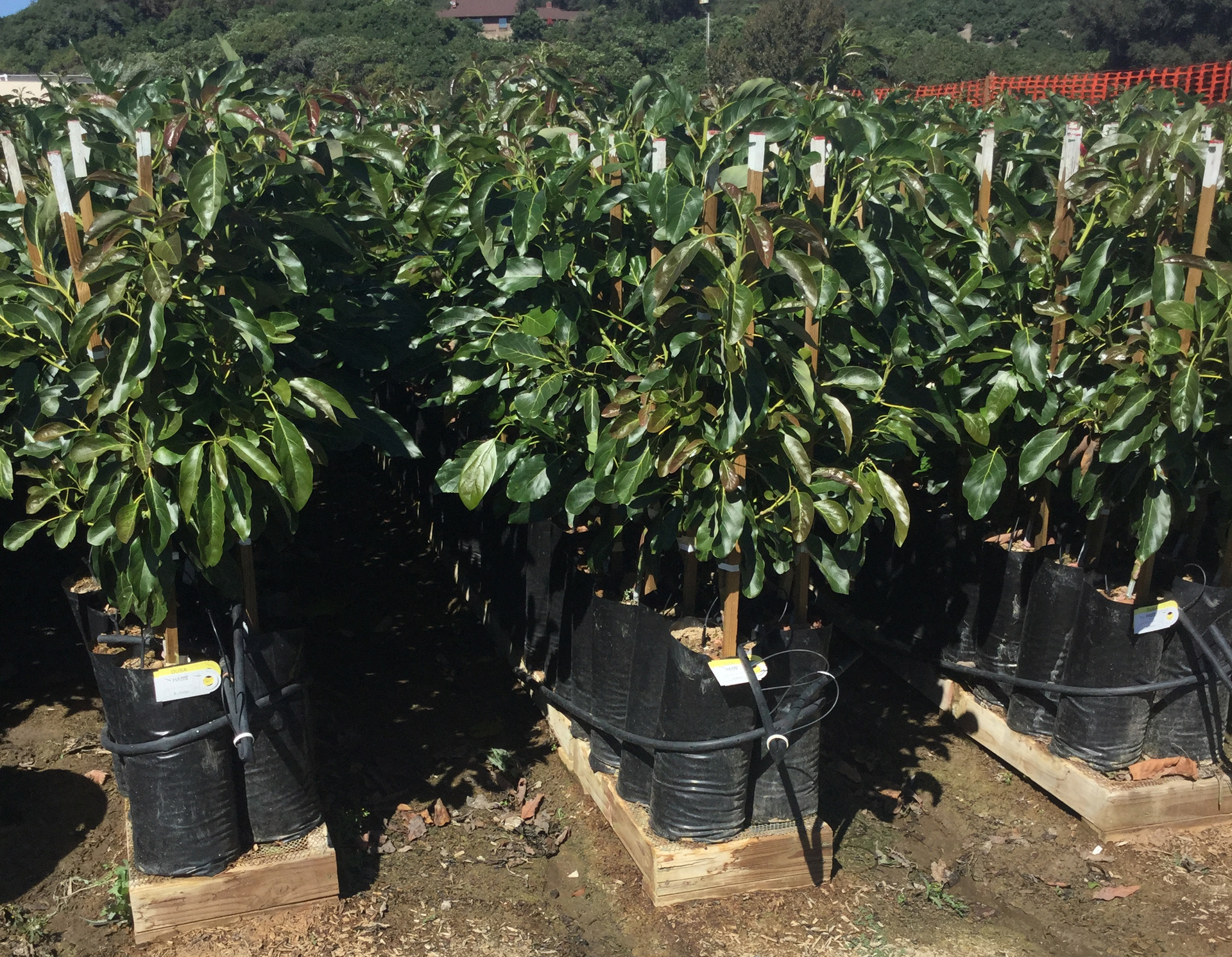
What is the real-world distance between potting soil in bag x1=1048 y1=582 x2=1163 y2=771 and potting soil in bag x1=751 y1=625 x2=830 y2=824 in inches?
37.0

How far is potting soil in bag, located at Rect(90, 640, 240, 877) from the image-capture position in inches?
115

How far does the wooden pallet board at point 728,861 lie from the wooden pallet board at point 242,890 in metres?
0.89

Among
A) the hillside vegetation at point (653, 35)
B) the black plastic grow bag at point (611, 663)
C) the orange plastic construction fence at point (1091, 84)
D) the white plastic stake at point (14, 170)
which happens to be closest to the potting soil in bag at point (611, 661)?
the black plastic grow bag at point (611, 663)

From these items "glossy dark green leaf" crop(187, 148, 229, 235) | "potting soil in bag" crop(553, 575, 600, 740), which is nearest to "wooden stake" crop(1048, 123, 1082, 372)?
"potting soil in bag" crop(553, 575, 600, 740)

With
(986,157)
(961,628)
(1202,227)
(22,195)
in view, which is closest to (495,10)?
(986,157)

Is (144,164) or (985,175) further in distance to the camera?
(985,175)

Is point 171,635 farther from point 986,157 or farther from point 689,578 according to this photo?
point 986,157

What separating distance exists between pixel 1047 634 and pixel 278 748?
98.1 inches

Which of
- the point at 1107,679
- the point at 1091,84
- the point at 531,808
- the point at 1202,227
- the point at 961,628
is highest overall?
the point at 1091,84

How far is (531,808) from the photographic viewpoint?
368cm

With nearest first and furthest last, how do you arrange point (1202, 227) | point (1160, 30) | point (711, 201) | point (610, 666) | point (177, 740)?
point (711, 201) < point (177, 740) < point (1202, 227) < point (610, 666) < point (1160, 30)

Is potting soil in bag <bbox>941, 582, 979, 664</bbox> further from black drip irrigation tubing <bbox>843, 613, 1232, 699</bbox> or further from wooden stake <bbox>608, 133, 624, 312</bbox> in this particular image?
wooden stake <bbox>608, 133, 624, 312</bbox>

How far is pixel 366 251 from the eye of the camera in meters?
4.11

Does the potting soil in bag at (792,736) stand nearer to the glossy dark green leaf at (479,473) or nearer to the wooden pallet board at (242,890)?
the glossy dark green leaf at (479,473)
